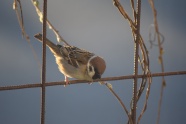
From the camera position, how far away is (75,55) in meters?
1.20

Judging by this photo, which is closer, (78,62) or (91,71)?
(91,71)

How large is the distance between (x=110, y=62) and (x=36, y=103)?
0.62m

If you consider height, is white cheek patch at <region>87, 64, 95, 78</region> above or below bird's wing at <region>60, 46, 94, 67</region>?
below

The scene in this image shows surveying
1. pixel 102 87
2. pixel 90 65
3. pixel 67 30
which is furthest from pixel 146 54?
pixel 102 87

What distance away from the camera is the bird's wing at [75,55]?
45.5 inches

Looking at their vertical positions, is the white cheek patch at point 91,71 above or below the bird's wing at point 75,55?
below

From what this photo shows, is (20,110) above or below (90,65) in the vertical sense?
below

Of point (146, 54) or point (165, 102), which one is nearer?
point (146, 54)

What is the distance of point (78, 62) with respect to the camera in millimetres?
1239

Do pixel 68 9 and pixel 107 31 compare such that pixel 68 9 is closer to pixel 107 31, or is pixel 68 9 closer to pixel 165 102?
pixel 107 31

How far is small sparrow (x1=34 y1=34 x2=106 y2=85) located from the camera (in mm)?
1104

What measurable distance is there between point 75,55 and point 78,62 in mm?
50

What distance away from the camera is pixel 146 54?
907mm

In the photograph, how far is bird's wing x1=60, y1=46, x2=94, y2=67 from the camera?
45.5 inches
